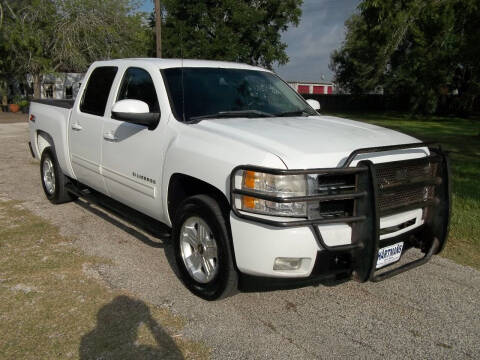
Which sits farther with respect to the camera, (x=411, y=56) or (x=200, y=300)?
(x=411, y=56)

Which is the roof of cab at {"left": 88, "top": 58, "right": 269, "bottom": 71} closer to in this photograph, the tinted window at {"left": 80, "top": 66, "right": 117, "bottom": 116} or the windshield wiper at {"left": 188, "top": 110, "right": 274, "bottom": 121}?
the tinted window at {"left": 80, "top": 66, "right": 117, "bottom": 116}

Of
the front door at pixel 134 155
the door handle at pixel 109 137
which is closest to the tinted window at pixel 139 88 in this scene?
the front door at pixel 134 155

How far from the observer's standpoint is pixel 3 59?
27562mm

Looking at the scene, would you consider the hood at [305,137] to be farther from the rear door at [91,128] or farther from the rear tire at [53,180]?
the rear tire at [53,180]

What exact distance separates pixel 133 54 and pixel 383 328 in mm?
25659

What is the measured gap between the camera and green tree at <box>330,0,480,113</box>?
41.5ft

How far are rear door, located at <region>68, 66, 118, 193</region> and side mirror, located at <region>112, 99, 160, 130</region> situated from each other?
1058 millimetres

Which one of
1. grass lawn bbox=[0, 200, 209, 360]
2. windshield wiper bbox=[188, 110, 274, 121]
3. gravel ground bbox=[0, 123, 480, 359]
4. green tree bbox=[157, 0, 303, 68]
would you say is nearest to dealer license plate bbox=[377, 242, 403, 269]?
gravel ground bbox=[0, 123, 480, 359]

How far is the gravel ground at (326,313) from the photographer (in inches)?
122

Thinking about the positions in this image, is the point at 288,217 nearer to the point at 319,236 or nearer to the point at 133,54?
the point at 319,236

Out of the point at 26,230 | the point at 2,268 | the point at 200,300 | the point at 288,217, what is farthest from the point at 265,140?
the point at 26,230

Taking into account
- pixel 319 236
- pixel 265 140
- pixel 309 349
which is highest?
pixel 265 140

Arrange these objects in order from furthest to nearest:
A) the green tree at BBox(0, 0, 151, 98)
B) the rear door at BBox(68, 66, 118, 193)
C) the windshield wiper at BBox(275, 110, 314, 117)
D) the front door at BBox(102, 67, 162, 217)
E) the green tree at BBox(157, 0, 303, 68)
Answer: the green tree at BBox(157, 0, 303, 68)
the green tree at BBox(0, 0, 151, 98)
the rear door at BBox(68, 66, 118, 193)
the windshield wiper at BBox(275, 110, 314, 117)
the front door at BBox(102, 67, 162, 217)

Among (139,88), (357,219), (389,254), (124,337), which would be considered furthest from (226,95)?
(124,337)
